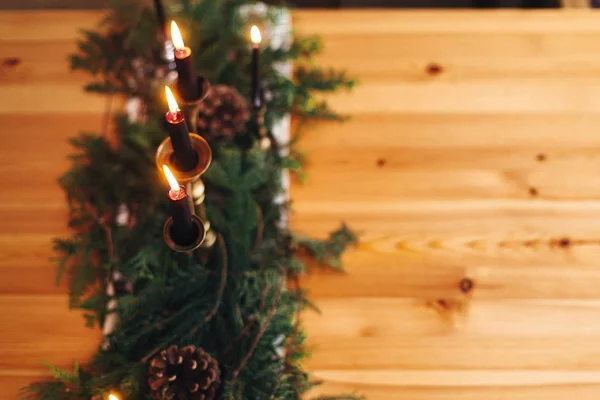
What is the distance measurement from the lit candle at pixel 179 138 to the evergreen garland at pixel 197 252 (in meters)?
0.21

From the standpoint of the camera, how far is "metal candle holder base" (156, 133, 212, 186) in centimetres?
55

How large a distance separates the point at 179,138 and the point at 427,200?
0.49 meters

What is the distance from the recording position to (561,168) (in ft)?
2.84

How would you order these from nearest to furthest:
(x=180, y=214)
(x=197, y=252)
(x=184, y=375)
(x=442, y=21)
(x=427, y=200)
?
(x=180, y=214) → (x=184, y=375) → (x=197, y=252) → (x=427, y=200) → (x=442, y=21)

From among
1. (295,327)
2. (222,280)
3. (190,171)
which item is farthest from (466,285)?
(190,171)

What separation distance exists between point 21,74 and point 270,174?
0.54m

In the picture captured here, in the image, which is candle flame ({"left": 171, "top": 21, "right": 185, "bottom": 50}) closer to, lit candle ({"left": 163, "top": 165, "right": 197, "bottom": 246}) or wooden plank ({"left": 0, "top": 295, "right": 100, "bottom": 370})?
lit candle ({"left": 163, "top": 165, "right": 197, "bottom": 246})

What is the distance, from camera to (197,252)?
754 mm

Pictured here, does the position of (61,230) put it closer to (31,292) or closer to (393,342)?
(31,292)

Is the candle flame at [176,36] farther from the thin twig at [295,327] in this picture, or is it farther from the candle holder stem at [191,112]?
the thin twig at [295,327]

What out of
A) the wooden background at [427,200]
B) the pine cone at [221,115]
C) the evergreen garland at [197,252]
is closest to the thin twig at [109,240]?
the evergreen garland at [197,252]

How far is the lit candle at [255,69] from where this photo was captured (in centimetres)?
69

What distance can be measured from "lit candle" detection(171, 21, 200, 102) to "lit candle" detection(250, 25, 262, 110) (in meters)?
0.12

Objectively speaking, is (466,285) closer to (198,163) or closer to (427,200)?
(427,200)
